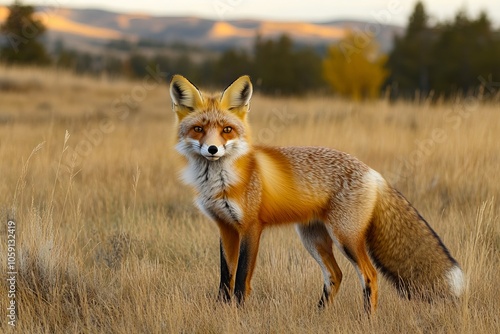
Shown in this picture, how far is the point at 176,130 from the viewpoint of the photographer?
3.79 m

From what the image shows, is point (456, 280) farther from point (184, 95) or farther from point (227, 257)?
point (184, 95)

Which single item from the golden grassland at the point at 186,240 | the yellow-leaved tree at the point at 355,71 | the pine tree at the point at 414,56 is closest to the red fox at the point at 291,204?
the golden grassland at the point at 186,240

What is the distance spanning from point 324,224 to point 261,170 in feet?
1.85

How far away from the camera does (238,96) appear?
12.2 ft

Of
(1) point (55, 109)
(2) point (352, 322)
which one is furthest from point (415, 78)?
(2) point (352, 322)

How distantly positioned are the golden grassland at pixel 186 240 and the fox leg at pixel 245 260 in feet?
0.40

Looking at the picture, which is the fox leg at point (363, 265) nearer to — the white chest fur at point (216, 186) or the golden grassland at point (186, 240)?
the golden grassland at point (186, 240)

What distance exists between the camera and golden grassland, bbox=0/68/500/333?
3.48 metres

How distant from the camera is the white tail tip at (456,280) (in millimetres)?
3633

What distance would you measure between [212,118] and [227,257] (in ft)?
3.02

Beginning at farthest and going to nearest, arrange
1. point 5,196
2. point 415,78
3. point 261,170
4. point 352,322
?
1. point 415,78
2. point 5,196
3. point 261,170
4. point 352,322

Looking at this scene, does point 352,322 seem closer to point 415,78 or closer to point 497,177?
point 497,177

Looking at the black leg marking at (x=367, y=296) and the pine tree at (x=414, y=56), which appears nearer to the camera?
the black leg marking at (x=367, y=296)

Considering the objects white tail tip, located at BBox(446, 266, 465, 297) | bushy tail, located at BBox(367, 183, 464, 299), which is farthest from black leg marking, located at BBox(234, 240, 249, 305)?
white tail tip, located at BBox(446, 266, 465, 297)
